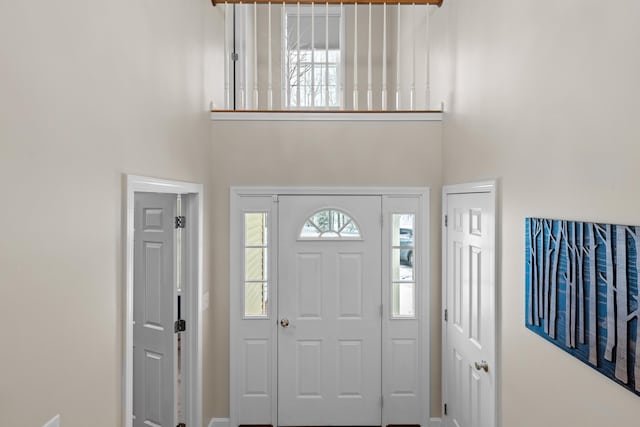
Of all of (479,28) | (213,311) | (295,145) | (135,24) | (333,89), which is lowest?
(213,311)

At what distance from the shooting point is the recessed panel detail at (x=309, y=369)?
358 centimetres

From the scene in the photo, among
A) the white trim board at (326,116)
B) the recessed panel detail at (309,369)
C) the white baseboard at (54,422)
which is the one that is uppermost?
the white trim board at (326,116)

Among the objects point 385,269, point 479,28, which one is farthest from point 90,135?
point 385,269

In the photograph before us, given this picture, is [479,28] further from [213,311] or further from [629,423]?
[213,311]

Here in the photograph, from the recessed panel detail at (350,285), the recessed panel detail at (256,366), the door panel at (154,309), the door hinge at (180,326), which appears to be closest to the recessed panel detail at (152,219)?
the door panel at (154,309)

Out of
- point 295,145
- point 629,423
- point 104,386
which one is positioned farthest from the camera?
point 295,145

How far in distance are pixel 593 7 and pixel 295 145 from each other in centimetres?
231

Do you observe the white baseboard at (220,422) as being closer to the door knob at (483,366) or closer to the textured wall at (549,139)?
the door knob at (483,366)

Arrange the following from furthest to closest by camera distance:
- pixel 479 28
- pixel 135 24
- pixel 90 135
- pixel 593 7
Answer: pixel 479 28
pixel 135 24
pixel 90 135
pixel 593 7

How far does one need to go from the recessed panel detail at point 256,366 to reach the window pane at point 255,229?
82 centimetres

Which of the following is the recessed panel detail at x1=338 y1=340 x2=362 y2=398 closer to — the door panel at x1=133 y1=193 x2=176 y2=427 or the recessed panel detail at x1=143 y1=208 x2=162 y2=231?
the door panel at x1=133 y1=193 x2=176 y2=427

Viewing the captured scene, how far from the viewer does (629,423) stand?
4.46 ft

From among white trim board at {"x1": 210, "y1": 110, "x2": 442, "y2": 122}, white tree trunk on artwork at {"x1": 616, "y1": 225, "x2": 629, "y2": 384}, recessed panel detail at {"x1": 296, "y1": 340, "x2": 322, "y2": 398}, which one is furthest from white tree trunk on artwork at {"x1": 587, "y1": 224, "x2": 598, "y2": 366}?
recessed panel detail at {"x1": 296, "y1": 340, "x2": 322, "y2": 398}

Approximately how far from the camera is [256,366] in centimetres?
357
